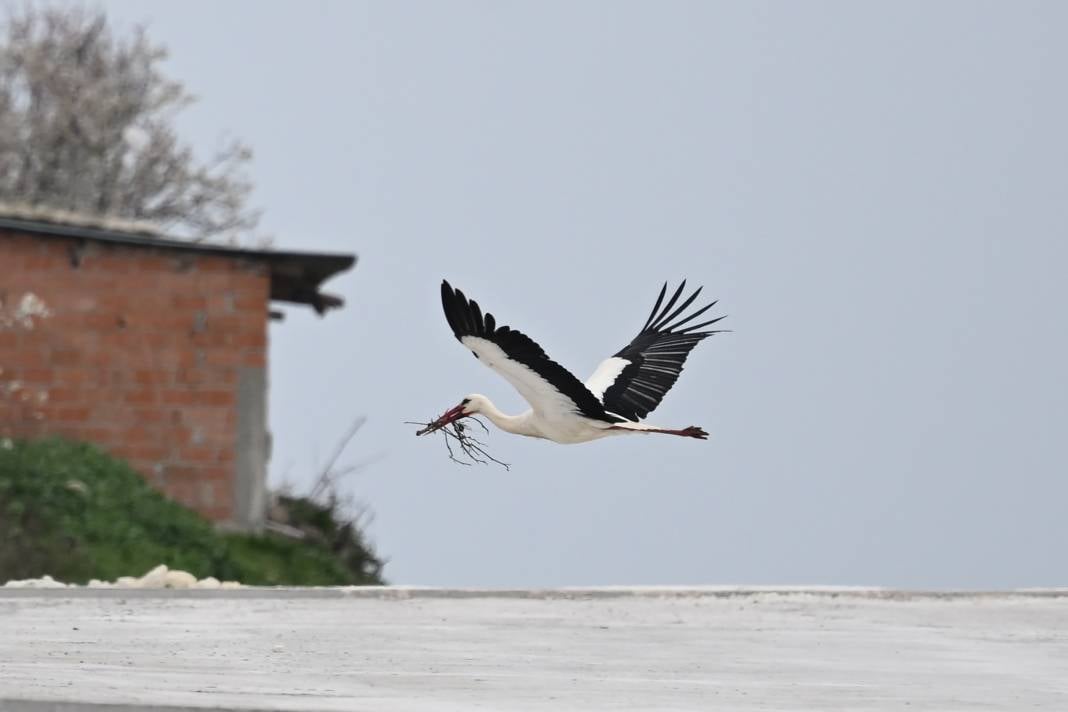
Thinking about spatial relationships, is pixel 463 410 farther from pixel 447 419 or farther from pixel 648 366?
pixel 648 366

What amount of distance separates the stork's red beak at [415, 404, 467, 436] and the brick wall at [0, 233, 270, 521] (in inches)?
460

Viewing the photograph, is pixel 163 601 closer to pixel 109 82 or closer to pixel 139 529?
pixel 139 529

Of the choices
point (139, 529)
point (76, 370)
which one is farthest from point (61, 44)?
point (139, 529)

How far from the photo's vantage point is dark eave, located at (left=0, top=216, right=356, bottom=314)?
19.4 meters

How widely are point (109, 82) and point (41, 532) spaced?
61.6 feet

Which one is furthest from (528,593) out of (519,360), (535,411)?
(519,360)

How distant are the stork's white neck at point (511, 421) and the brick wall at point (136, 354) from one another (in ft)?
38.4

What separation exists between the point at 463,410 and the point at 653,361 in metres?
2.32

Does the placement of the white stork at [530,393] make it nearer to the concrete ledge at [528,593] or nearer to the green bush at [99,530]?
the concrete ledge at [528,593]

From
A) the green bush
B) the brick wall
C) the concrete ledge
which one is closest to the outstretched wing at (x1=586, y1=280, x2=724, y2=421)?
the concrete ledge

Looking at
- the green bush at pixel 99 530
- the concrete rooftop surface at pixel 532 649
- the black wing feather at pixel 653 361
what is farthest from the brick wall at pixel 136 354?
the black wing feather at pixel 653 361

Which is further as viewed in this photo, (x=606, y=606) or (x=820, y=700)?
(x=606, y=606)

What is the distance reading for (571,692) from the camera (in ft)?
22.8

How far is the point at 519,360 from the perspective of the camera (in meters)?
7.72
